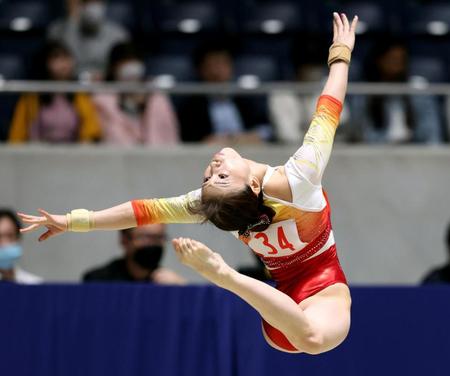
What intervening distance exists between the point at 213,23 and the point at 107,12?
91 centimetres

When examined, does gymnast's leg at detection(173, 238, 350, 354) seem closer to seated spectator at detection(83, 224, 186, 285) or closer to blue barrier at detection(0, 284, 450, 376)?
blue barrier at detection(0, 284, 450, 376)

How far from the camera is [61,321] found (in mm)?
6176

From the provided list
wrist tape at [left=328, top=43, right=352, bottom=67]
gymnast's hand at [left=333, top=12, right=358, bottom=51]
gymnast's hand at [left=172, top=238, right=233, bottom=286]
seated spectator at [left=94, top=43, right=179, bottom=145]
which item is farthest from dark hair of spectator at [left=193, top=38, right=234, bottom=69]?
gymnast's hand at [left=172, top=238, right=233, bottom=286]

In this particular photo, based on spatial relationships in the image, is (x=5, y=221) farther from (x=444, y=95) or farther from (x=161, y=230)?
(x=444, y=95)

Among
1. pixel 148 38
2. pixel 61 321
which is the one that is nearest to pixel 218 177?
pixel 61 321

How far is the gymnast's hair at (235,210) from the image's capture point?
4.86 m

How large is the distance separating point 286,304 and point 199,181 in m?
3.68

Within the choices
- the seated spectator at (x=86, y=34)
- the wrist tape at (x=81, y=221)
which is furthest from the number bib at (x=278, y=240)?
the seated spectator at (x=86, y=34)

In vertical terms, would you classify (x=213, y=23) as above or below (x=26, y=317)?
above

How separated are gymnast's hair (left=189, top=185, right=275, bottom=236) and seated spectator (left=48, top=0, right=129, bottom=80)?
12.6 ft

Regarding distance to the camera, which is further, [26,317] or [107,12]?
[107,12]

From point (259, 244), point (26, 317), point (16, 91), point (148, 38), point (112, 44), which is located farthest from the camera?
point (148, 38)

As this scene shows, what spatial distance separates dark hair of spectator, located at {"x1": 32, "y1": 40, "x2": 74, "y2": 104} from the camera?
800 cm

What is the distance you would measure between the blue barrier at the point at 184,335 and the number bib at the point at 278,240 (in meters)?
0.98
